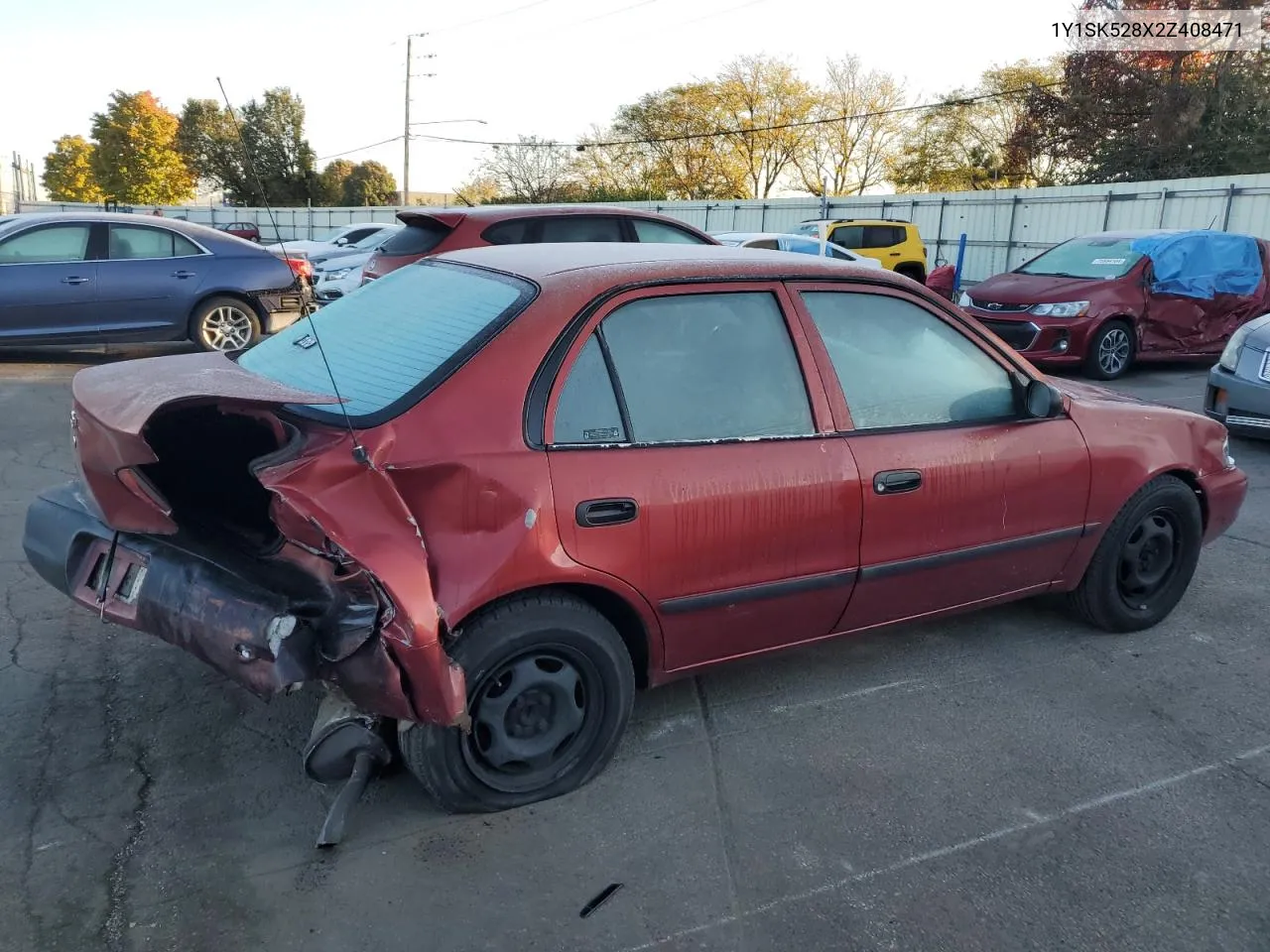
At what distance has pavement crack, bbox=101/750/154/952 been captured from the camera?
2377mm

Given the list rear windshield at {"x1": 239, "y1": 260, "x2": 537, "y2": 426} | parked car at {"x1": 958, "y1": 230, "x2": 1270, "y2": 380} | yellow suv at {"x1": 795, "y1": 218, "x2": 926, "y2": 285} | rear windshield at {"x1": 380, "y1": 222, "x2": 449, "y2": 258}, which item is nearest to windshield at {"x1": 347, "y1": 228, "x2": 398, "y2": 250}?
yellow suv at {"x1": 795, "y1": 218, "x2": 926, "y2": 285}

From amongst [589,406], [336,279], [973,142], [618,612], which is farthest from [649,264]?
[973,142]

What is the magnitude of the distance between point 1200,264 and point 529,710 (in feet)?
36.0

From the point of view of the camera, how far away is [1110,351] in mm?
10625

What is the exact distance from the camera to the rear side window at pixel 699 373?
9.80 ft

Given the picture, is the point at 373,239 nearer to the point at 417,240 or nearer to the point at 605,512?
the point at 417,240

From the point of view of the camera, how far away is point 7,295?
916cm

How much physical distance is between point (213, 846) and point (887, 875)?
1852mm

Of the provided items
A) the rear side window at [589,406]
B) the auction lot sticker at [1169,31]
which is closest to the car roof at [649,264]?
the rear side window at [589,406]

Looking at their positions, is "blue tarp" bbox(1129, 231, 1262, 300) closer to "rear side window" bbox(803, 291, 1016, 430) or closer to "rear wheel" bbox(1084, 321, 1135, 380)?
"rear wheel" bbox(1084, 321, 1135, 380)

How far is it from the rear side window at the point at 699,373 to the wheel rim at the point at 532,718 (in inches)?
27.0

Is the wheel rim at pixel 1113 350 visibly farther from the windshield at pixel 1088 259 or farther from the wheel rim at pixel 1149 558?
the wheel rim at pixel 1149 558

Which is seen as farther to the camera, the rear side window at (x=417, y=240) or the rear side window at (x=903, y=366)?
the rear side window at (x=417, y=240)

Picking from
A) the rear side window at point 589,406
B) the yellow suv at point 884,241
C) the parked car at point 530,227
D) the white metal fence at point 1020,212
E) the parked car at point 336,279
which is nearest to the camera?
the rear side window at point 589,406
